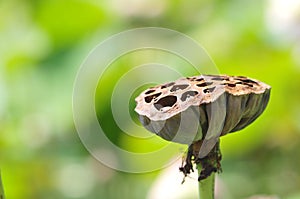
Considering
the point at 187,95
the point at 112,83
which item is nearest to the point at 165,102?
the point at 187,95

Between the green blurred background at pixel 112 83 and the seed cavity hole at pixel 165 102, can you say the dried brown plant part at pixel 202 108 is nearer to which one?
the seed cavity hole at pixel 165 102

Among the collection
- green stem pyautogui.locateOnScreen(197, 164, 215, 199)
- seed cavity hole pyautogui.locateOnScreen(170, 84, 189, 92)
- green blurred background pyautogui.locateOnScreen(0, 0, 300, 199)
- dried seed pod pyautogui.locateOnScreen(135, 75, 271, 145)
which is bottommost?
green stem pyautogui.locateOnScreen(197, 164, 215, 199)

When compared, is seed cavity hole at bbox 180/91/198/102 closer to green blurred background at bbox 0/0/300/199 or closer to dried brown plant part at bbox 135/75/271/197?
dried brown plant part at bbox 135/75/271/197

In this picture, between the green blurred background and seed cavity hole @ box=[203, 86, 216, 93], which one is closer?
seed cavity hole @ box=[203, 86, 216, 93]

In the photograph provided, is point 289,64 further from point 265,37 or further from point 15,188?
point 15,188

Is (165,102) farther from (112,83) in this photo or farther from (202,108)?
(112,83)

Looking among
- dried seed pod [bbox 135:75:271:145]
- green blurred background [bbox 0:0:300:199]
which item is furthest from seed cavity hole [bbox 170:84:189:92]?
green blurred background [bbox 0:0:300:199]

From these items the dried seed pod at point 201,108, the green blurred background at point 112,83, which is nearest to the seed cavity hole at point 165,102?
the dried seed pod at point 201,108
